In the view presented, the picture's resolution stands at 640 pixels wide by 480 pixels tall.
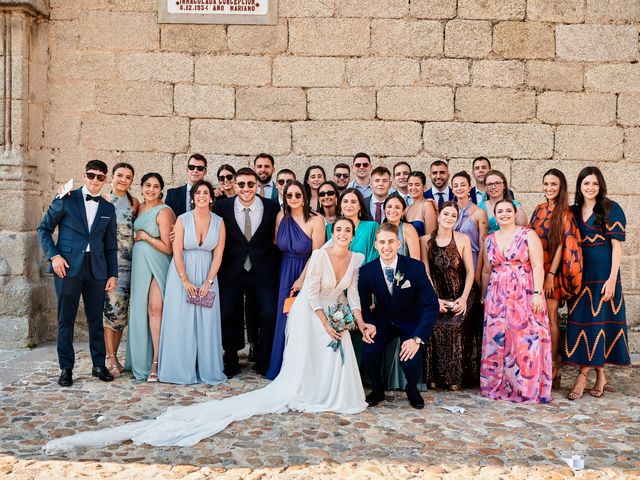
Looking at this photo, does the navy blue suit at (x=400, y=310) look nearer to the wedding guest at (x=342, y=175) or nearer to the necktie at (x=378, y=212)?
the necktie at (x=378, y=212)

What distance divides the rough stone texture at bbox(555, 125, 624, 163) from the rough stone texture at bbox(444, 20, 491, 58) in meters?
1.24

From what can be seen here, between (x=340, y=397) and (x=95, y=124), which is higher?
(x=95, y=124)

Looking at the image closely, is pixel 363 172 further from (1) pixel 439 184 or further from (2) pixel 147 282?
(2) pixel 147 282

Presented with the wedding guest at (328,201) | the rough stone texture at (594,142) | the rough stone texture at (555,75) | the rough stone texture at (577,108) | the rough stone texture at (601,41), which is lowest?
the wedding guest at (328,201)

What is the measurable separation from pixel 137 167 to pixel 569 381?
4.81 m

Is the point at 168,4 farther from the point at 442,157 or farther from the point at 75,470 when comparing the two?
the point at 75,470

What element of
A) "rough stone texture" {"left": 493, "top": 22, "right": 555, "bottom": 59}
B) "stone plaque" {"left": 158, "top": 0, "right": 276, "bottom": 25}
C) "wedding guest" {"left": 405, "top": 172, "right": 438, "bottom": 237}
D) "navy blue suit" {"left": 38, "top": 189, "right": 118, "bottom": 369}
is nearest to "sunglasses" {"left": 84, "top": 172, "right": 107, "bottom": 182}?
"navy blue suit" {"left": 38, "top": 189, "right": 118, "bottom": 369}

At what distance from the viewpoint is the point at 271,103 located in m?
6.54

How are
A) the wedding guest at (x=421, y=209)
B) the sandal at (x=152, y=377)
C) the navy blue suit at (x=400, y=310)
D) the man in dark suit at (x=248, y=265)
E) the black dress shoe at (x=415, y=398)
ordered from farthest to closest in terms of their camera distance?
the wedding guest at (x=421, y=209), the man in dark suit at (x=248, y=265), the sandal at (x=152, y=377), the navy blue suit at (x=400, y=310), the black dress shoe at (x=415, y=398)

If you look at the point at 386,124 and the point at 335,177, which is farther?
the point at 386,124

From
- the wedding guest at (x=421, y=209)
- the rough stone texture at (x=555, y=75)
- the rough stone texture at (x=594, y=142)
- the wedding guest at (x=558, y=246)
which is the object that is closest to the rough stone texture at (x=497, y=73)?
the rough stone texture at (x=555, y=75)

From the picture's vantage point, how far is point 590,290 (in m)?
4.76

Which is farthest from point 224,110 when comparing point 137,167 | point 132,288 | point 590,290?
point 590,290

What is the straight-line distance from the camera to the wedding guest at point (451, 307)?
15.9 feet
